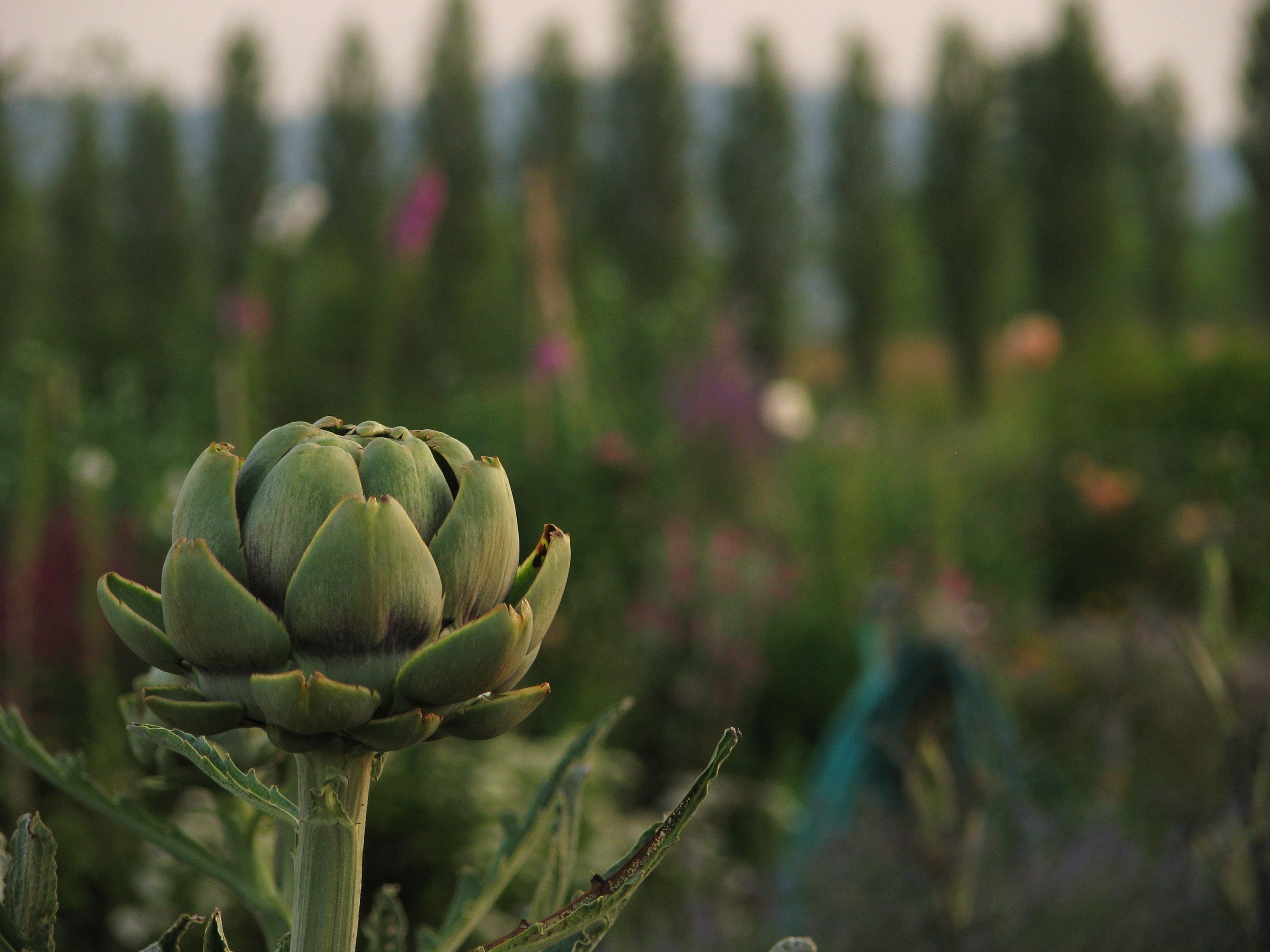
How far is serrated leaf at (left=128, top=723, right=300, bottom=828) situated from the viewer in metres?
0.31

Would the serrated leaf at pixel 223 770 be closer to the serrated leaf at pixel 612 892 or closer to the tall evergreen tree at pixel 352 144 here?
the serrated leaf at pixel 612 892

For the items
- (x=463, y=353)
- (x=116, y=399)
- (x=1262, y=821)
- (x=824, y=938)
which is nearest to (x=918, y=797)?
(x=1262, y=821)

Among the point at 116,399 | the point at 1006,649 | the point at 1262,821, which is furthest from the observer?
the point at 116,399

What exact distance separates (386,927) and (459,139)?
15823mm

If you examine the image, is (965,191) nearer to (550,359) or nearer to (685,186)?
(685,186)

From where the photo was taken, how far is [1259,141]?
44.0 ft

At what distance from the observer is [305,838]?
34 cm

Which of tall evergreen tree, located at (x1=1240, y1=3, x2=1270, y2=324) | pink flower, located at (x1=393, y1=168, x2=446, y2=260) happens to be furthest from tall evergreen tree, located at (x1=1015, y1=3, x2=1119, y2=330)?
pink flower, located at (x1=393, y1=168, x2=446, y2=260)

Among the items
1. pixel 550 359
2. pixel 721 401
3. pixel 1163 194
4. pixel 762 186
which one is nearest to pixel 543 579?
pixel 550 359

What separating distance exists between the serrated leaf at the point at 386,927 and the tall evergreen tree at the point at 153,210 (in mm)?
13589

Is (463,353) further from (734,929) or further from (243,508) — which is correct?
(243,508)

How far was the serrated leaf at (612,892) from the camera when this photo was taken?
32 cm

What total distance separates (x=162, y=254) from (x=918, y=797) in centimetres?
1423

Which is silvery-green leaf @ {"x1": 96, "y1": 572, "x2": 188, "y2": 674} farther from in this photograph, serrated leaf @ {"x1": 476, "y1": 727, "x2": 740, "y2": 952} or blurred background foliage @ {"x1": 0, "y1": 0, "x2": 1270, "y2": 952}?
blurred background foliage @ {"x1": 0, "y1": 0, "x2": 1270, "y2": 952}
